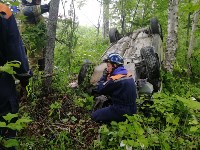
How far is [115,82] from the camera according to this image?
18.1ft

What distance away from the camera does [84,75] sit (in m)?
7.23

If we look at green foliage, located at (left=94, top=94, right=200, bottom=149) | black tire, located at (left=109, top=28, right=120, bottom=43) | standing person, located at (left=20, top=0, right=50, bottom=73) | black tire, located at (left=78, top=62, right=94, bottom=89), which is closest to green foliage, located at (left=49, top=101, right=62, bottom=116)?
standing person, located at (left=20, top=0, right=50, bottom=73)

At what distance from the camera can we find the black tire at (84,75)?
23.5 feet

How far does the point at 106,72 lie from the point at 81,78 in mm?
1097

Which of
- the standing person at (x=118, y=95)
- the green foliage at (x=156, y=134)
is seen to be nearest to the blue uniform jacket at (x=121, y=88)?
the standing person at (x=118, y=95)

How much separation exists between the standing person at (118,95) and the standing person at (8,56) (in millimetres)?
2759

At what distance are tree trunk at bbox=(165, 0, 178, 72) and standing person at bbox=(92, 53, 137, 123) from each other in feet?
13.5

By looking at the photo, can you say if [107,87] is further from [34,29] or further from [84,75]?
[34,29]

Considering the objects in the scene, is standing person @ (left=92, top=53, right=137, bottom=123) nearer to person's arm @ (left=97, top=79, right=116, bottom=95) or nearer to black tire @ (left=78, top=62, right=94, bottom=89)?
person's arm @ (left=97, top=79, right=116, bottom=95)

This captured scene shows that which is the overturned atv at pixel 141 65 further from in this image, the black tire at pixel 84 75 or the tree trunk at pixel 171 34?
the tree trunk at pixel 171 34

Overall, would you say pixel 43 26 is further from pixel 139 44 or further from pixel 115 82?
pixel 139 44

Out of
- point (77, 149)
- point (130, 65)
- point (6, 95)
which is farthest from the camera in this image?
point (130, 65)

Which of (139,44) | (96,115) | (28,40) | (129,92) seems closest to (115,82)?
(129,92)

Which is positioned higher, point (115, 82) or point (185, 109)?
point (115, 82)
